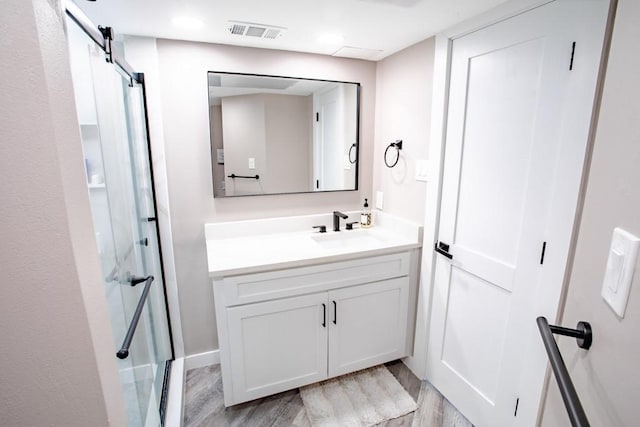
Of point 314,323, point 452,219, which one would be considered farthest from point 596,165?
point 314,323

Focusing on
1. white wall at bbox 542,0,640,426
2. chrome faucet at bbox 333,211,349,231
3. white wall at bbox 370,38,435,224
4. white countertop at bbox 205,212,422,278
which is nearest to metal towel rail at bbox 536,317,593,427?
white wall at bbox 542,0,640,426

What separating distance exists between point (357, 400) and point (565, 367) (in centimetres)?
141

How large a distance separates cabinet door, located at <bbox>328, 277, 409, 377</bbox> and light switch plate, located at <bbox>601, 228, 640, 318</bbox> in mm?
1274

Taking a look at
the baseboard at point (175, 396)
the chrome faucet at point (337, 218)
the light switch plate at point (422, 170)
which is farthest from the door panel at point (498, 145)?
the baseboard at point (175, 396)

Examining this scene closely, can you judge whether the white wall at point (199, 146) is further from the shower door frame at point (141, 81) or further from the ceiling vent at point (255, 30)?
the ceiling vent at point (255, 30)

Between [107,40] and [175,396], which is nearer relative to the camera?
[107,40]

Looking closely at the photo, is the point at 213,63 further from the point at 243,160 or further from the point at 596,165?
the point at 596,165

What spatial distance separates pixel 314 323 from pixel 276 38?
1.64m

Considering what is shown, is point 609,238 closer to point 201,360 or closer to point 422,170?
point 422,170

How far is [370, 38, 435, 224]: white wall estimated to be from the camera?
183 centimetres

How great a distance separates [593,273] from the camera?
0.75 meters

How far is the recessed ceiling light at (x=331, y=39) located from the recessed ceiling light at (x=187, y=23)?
639 mm

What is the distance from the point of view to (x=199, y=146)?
1919 millimetres

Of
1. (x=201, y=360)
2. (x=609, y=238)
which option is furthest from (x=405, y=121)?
(x=201, y=360)
